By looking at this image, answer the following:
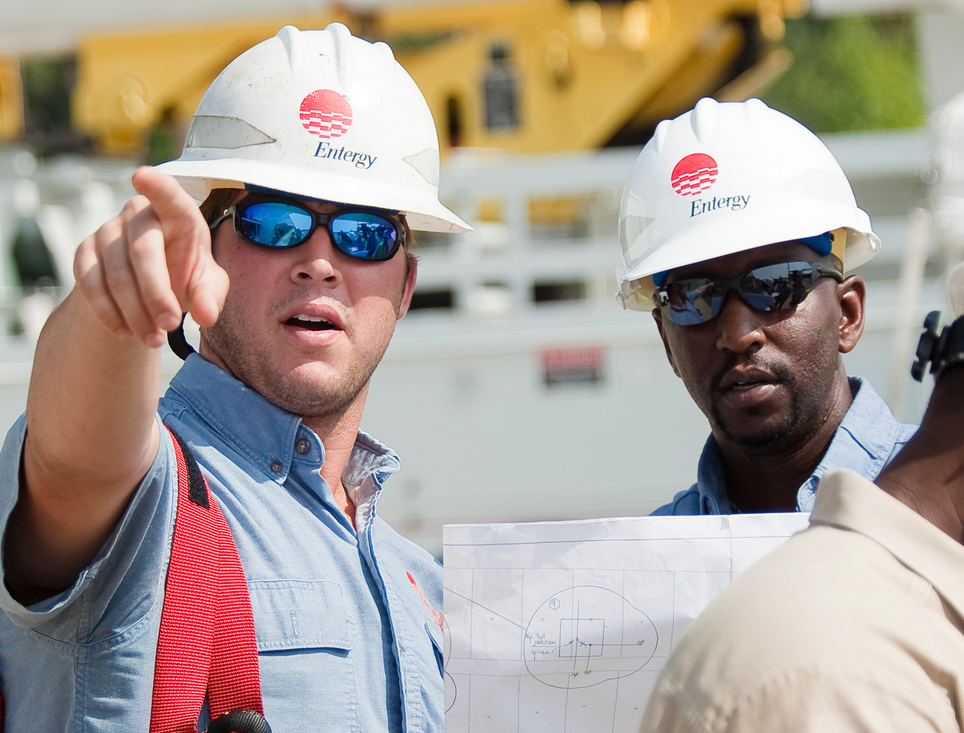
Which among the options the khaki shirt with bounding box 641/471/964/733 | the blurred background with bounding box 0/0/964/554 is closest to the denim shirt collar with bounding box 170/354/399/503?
the khaki shirt with bounding box 641/471/964/733

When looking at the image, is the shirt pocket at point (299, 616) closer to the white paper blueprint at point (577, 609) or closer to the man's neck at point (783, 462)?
the white paper blueprint at point (577, 609)

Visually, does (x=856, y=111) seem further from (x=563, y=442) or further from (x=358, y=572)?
(x=358, y=572)

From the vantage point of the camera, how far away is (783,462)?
2.22 metres

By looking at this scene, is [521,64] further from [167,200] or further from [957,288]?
[167,200]

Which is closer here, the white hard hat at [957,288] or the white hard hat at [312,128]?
the white hard hat at [957,288]

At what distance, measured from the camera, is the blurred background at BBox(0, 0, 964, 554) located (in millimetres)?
6047

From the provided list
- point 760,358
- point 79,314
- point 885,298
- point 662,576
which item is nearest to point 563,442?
point 885,298

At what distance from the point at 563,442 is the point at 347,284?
3.97 m

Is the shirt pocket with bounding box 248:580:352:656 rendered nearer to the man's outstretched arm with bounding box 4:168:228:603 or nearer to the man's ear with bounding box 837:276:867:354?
the man's outstretched arm with bounding box 4:168:228:603

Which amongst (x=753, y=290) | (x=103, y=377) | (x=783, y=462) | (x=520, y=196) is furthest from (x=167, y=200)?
(x=520, y=196)

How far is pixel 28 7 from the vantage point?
7758 millimetres

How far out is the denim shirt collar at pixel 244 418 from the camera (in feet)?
6.91

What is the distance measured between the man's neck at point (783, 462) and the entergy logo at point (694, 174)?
51cm

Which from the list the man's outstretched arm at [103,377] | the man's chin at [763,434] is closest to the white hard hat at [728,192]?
the man's chin at [763,434]
